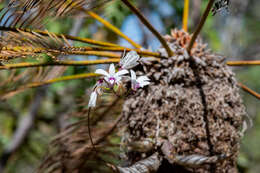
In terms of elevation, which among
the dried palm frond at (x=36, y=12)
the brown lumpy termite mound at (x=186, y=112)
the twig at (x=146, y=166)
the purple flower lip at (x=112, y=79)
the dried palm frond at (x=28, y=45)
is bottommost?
the twig at (x=146, y=166)

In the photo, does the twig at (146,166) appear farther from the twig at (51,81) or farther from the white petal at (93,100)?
the twig at (51,81)

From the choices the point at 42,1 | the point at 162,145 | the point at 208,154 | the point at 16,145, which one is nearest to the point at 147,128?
the point at 162,145

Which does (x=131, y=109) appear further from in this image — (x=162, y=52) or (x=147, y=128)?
(x=162, y=52)

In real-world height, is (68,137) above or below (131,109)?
below

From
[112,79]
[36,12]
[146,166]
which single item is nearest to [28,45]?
[36,12]

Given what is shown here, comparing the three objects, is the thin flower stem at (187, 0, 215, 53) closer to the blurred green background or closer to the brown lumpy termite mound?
the brown lumpy termite mound

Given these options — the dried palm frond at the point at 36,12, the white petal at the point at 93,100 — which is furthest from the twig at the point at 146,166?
the dried palm frond at the point at 36,12

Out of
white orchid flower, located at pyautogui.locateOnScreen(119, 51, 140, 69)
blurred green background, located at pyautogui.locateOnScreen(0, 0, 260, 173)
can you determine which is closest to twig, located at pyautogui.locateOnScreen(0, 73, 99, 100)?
blurred green background, located at pyautogui.locateOnScreen(0, 0, 260, 173)

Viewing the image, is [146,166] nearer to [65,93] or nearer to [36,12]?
[36,12]
